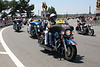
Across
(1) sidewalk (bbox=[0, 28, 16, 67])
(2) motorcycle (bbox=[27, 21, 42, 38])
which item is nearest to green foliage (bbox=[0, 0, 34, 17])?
(2) motorcycle (bbox=[27, 21, 42, 38])

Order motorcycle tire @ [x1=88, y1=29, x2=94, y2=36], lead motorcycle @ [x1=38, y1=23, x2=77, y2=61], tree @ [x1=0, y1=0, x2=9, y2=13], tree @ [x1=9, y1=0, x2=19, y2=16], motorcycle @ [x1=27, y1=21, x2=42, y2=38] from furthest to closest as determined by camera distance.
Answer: tree @ [x1=9, y1=0, x2=19, y2=16] < tree @ [x1=0, y1=0, x2=9, y2=13] < motorcycle tire @ [x1=88, y1=29, x2=94, y2=36] < motorcycle @ [x1=27, y1=21, x2=42, y2=38] < lead motorcycle @ [x1=38, y1=23, x2=77, y2=61]

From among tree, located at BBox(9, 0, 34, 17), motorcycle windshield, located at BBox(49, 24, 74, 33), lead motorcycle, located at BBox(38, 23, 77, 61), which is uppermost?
tree, located at BBox(9, 0, 34, 17)

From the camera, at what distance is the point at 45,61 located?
21.6 ft

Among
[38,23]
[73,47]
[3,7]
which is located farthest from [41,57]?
[3,7]

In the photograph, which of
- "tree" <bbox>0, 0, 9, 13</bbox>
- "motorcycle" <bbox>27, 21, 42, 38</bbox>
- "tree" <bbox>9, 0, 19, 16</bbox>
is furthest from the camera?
"tree" <bbox>9, 0, 19, 16</bbox>

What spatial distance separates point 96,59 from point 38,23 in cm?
707

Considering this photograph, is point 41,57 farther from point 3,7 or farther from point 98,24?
point 3,7

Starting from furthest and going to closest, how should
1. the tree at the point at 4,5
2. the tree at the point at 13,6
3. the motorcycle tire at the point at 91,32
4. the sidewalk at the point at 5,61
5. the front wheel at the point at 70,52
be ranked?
the tree at the point at 13,6 → the tree at the point at 4,5 → the motorcycle tire at the point at 91,32 → the front wheel at the point at 70,52 → the sidewalk at the point at 5,61

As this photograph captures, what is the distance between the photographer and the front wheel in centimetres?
628

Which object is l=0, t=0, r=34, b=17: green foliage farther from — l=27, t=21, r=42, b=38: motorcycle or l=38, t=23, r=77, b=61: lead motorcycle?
l=38, t=23, r=77, b=61: lead motorcycle

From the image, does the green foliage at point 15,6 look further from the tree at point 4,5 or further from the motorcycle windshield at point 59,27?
the motorcycle windshield at point 59,27

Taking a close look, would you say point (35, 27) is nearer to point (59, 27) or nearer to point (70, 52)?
point (59, 27)

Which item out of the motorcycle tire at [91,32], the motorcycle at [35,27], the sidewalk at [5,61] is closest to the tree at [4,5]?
the motorcycle at [35,27]

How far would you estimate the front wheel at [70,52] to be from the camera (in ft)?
20.6
